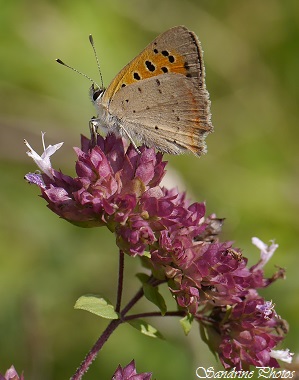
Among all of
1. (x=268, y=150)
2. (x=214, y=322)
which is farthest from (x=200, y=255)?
(x=268, y=150)

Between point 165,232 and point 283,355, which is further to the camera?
point 283,355

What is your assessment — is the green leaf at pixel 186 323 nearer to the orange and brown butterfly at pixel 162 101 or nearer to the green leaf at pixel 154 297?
the green leaf at pixel 154 297

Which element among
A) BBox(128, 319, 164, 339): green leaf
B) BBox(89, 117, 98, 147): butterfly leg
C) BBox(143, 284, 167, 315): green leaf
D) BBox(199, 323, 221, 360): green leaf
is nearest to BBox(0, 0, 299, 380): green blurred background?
BBox(199, 323, 221, 360): green leaf

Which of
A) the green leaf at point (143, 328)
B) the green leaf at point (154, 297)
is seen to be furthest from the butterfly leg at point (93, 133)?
the green leaf at point (143, 328)

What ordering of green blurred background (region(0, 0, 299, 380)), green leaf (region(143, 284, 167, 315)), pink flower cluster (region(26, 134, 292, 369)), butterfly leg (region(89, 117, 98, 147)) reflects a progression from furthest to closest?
green blurred background (region(0, 0, 299, 380))
butterfly leg (region(89, 117, 98, 147))
green leaf (region(143, 284, 167, 315))
pink flower cluster (region(26, 134, 292, 369))

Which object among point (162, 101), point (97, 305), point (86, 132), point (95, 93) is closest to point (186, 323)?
point (97, 305)

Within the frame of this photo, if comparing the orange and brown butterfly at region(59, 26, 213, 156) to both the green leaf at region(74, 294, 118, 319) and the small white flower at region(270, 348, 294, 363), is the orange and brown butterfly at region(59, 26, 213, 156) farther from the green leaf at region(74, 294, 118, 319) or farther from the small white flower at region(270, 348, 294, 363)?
the small white flower at region(270, 348, 294, 363)

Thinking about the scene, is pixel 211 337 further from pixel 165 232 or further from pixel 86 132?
pixel 86 132
